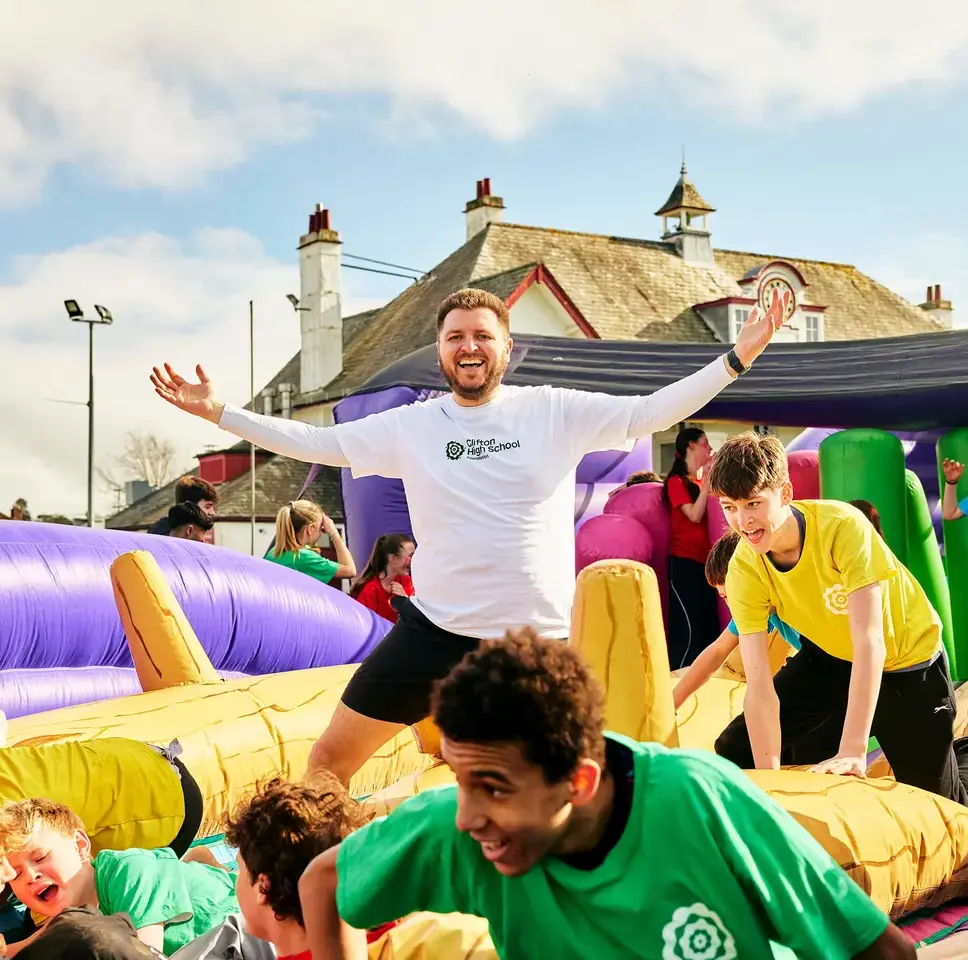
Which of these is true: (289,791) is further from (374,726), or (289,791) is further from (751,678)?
(751,678)

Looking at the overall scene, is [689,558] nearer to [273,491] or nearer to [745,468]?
[745,468]

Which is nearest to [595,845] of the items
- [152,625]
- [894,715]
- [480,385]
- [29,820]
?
[480,385]

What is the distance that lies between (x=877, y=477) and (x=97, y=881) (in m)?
3.82

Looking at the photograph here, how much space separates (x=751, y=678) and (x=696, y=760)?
4.78 ft

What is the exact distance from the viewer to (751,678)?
2.97 m

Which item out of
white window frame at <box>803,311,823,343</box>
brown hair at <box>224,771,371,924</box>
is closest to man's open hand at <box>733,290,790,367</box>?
brown hair at <box>224,771,371,924</box>

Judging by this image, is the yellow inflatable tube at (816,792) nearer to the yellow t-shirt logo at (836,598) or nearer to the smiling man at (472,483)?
the smiling man at (472,483)

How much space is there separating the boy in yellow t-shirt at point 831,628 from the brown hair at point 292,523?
335 centimetres

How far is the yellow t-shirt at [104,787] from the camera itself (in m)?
Result: 3.19

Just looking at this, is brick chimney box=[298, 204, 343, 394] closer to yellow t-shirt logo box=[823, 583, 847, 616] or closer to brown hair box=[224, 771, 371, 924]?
yellow t-shirt logo box=[823, 583, 847, 616]

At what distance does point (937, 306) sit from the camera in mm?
28906

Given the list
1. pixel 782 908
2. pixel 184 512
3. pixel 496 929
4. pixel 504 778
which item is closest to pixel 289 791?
pixel 496 929

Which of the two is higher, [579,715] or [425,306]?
[425,306]

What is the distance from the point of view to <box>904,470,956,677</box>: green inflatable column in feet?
18.1
